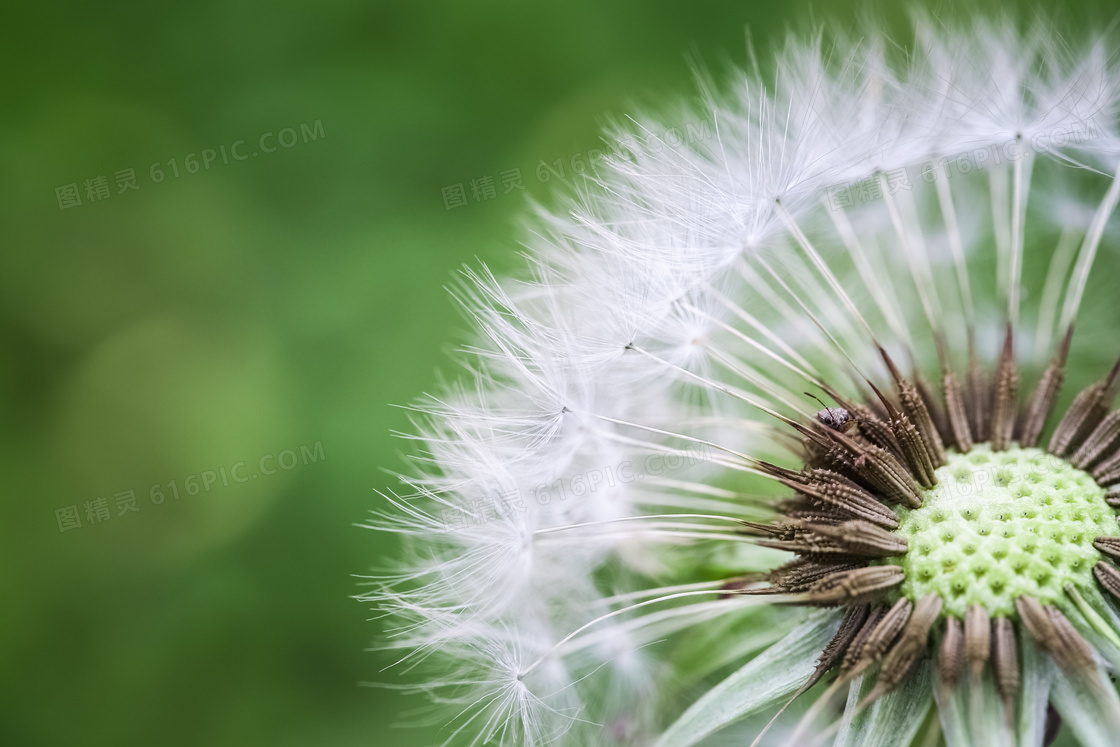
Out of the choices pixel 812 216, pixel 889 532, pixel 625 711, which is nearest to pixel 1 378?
pixel 625 711

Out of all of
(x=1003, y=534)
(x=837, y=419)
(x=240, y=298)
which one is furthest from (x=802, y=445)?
(x=240, y=298)

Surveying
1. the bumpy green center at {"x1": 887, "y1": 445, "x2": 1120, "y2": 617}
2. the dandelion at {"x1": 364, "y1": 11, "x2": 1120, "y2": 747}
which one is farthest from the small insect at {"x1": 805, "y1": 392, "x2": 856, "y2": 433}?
the bumpy green center at {"x1": 887, "y1": 445, "x2": 1120, "y2": 617}

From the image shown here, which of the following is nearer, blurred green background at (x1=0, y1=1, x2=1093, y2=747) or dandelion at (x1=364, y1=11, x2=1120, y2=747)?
dandelion at (x1=364, y1=11, x2=1120, y2=747)

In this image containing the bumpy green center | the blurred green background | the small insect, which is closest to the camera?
the bumpy green center

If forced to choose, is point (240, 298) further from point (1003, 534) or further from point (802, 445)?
point (1003, 534)

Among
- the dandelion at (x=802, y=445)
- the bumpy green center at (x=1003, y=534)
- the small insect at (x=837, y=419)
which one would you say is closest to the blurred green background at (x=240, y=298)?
the dandelion at (x=802, y=445)

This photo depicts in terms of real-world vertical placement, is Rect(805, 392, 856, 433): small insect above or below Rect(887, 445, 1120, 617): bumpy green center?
→ above

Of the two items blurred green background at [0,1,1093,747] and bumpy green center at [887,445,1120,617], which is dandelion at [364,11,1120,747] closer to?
bumpy green center at [887,445,1120,617]

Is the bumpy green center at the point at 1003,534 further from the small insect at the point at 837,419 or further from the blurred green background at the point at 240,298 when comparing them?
the blurred green background at the point at 240,298
